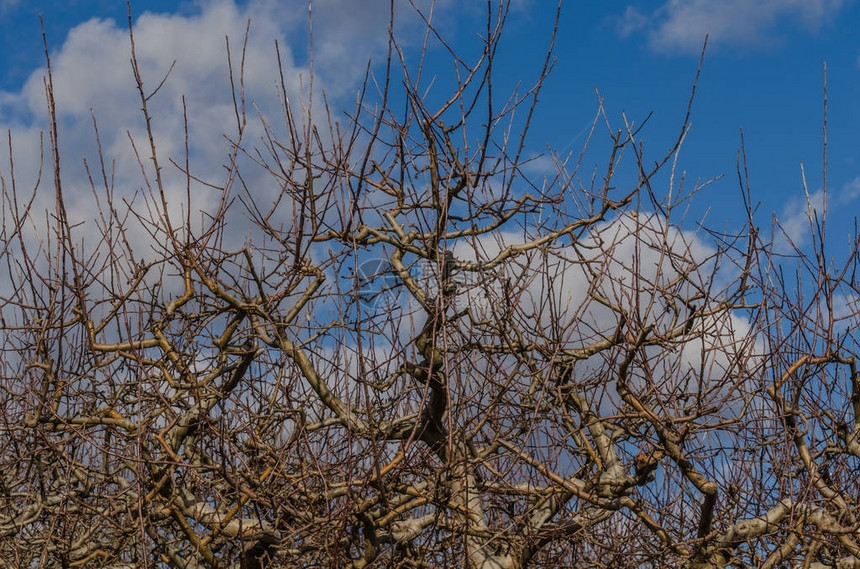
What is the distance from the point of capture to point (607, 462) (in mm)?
4918

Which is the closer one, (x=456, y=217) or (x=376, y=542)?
(x=376, y=542)

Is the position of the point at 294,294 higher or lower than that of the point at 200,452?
higher

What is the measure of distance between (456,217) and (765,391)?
2.16 metres

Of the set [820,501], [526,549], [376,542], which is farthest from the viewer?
[820,501]

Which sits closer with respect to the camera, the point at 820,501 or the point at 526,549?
the point at 526,549

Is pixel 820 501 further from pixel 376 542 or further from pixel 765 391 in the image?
pixel 376 542

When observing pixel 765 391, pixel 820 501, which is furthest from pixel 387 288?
pixel 820 501

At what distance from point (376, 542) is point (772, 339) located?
2798mm

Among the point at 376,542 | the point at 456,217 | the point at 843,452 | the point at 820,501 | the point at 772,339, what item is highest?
the point at 456,217

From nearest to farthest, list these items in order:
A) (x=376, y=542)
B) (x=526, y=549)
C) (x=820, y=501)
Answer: (x=376, y=542) → (x=526, y=549) → (x=820, y=501)

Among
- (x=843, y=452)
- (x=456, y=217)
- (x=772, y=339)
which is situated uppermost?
(x=456, y=217)

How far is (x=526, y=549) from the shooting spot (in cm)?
479

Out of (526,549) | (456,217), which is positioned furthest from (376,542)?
(456,217)

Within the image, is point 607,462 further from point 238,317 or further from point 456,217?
point 238,317
